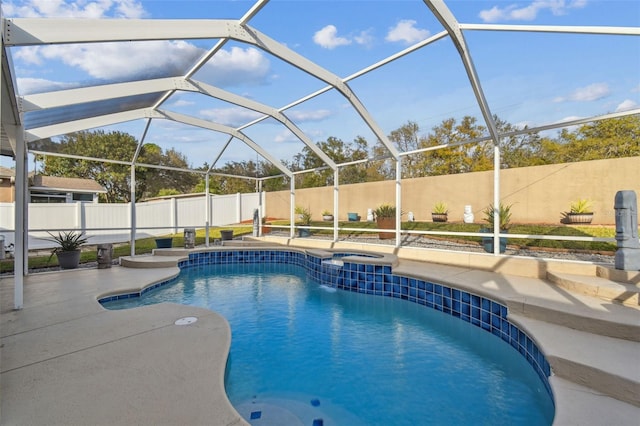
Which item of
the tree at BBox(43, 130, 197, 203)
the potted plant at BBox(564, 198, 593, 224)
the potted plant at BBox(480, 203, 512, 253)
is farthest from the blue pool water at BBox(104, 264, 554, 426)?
the tree at BBox(43, 130, 197, 203)

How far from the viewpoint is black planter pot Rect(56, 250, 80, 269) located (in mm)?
8016

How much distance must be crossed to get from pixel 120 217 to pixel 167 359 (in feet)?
43.0

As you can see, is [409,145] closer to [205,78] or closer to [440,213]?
[440,213]

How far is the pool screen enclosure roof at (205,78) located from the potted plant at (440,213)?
13.6 feet

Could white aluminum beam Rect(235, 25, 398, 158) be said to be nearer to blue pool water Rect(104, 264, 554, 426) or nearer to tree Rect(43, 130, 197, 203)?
blue pool water Rect(104, 264, 554, 426)

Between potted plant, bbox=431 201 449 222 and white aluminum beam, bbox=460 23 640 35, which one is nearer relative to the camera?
white aluminum beam, bbox=460 23 640 35

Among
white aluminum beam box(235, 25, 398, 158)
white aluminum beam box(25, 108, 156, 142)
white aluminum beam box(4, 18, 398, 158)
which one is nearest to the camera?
white aluminum beam box(4, 18, 398, 158)

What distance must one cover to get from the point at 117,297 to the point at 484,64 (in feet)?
29.0

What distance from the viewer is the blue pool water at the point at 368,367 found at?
9.88 feet

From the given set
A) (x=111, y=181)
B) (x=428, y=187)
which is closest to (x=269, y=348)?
(x=428, y=187)

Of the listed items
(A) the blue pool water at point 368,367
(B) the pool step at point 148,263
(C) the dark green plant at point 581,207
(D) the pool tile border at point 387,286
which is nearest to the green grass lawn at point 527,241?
(C) the dark green plant at point 581,207

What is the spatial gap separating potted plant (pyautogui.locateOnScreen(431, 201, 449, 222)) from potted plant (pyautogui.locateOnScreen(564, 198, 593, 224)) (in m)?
3.71

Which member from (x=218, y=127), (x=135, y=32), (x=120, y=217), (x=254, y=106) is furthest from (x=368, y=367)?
(x=120, y=217)

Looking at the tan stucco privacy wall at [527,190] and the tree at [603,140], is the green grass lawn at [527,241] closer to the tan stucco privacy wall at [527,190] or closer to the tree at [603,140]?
the tan stucco privacy wall at [527,190]
